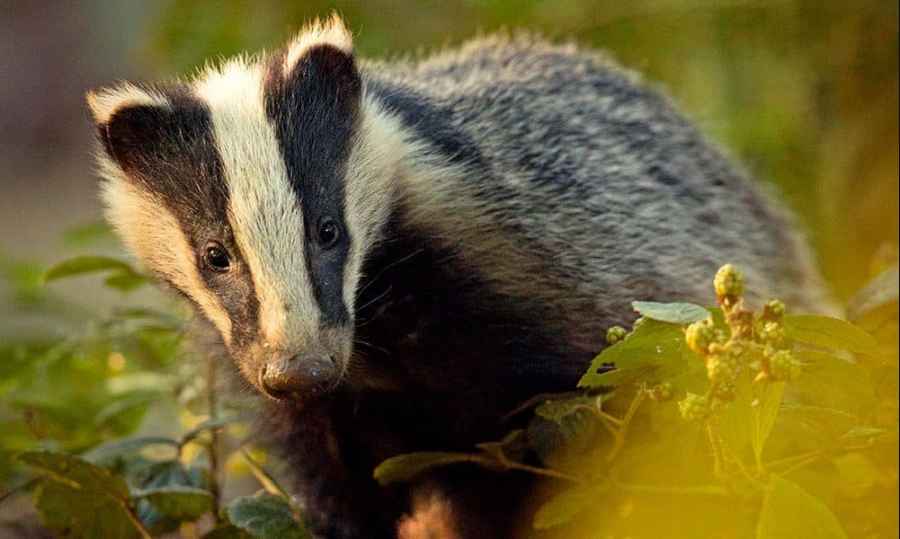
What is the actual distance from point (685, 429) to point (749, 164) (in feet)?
8.19

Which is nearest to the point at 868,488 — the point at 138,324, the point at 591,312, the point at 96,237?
the point at 591,312

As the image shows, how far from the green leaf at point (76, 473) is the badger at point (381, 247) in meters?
0.31

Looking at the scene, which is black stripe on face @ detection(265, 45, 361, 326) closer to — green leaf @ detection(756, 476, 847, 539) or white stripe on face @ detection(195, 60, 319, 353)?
white stripe on face @ detection(195, 60, 319, 353)

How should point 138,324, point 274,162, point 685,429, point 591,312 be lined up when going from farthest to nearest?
point 138,324 → point 591,312 → point 274,162 → point 685,429

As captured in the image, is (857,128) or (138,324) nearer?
(138,324)

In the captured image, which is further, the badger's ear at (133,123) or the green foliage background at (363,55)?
the green foliage background at (363,55)

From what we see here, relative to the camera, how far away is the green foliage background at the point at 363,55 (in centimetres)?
286

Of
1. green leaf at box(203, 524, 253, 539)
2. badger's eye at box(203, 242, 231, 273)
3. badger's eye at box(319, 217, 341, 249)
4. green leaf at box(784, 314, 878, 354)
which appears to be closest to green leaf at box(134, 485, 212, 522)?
green leaf at box(203, 524, 253, 539)

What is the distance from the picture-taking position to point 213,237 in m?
2.39

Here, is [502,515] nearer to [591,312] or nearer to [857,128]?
[591,312]

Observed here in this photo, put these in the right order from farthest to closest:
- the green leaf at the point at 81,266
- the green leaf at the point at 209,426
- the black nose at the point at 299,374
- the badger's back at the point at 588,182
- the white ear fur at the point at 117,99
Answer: the green leaf at the point at 81,266 < the green leaf at the point at 209,426 < the badger's back at the point at 588,182 < the white ear fur at the point at 117,99 < the black nose at the point at 299,374

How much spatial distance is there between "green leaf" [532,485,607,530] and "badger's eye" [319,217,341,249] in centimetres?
56

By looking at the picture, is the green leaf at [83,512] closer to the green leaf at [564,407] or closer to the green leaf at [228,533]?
the green leaf at [228,533]

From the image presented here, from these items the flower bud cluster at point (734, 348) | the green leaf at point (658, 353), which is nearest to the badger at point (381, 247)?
the green leaf at point (658, 353)
